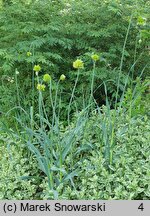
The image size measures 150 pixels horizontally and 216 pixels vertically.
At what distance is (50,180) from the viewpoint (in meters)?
1.99

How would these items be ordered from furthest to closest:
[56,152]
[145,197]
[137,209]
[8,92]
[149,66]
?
[149,66]
[8,92]
[56,152]
[145,197]
[137,209]

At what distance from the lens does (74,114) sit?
2938 mm

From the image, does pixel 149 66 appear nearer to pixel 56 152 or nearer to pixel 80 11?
pixel 80 11

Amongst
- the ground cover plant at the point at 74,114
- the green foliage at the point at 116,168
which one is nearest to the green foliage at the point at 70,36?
the ground cover plant at the point at 74,114

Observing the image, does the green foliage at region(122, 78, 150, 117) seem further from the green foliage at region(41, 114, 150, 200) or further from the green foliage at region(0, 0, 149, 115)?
the green foliage at region(0, 0, 149, 115)

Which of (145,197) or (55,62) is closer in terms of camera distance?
(145,197)

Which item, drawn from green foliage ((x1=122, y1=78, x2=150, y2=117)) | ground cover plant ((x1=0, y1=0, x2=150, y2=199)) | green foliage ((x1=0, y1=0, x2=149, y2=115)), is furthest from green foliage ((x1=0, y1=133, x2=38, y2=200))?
green foliage ((x1=0, y1=0, x2=149, y2=115))

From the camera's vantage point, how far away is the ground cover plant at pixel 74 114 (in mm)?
2037

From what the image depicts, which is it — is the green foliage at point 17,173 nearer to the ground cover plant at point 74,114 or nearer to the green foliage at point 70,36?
the ground cover plant at point 74,114

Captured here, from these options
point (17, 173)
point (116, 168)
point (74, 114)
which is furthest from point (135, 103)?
point (17, 173)

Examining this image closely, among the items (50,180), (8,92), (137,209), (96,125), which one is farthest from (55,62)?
(137,209)

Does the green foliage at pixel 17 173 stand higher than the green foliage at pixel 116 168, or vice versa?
the green foliage at pixel 116 168

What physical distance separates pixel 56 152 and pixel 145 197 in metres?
0.62

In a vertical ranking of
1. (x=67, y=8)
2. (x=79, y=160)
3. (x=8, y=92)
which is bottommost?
(x=8, y=92)
